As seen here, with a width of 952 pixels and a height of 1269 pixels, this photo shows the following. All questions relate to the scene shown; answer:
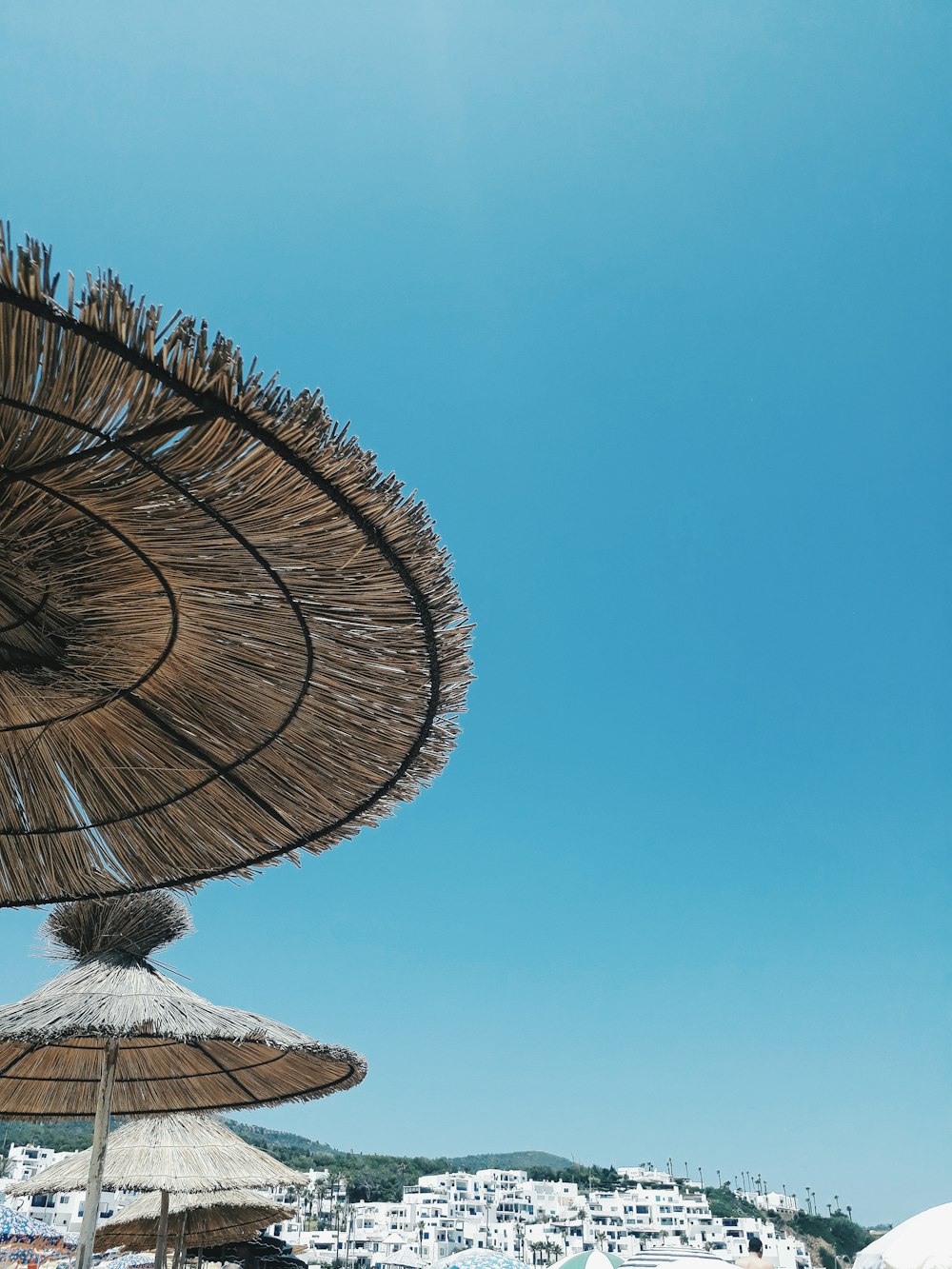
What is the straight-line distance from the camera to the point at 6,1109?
21.5 ft

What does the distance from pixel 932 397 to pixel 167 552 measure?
5088 centimetres

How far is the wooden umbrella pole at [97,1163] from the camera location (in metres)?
5.11

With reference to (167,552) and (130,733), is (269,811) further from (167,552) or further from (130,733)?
(167,552)

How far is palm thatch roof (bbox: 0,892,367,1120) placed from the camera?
5137 mm

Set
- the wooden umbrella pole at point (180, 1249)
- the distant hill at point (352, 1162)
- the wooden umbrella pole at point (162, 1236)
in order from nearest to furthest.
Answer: the wooden umbrella pole at point (162, 1236) < the wooden umbrella pole at point (180, 1249) < the distant hill at point (352, 1162)

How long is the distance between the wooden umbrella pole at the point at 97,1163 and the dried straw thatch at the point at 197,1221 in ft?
23.8

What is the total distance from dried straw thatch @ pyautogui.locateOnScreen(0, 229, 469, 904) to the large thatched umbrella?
2.73 metres

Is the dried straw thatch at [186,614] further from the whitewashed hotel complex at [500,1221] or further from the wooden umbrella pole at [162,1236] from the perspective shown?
the whitewashed hotel complex at [500,1221]

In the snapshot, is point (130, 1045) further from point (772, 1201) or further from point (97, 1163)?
point (772, 1201)

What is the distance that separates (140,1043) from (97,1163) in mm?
922

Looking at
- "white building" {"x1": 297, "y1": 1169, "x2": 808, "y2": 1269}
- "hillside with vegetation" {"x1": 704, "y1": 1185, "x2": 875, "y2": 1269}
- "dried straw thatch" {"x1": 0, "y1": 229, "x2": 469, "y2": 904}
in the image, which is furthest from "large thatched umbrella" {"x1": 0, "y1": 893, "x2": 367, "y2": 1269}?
"hillside with vegetation" {"x1": 704, "y1": 1185, "x2": 875, "y2": 1269}

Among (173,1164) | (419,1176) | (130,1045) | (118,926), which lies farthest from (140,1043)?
(419,1176)

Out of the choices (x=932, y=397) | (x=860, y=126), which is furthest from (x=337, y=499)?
(x=932, y=397)

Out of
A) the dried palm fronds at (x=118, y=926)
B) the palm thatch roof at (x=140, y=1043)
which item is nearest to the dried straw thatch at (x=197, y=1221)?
the palm thatch roof at (x=140, y=1043)
